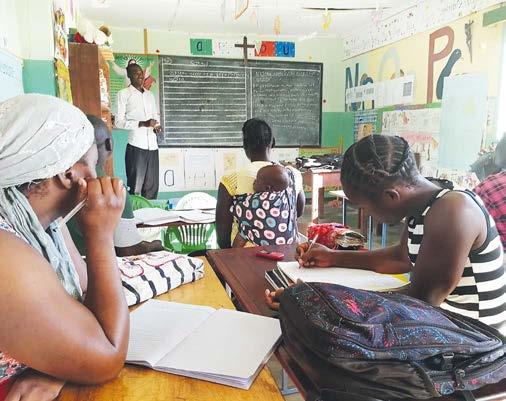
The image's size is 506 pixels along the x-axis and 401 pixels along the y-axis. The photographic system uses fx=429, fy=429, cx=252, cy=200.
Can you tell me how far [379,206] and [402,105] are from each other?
152 inches

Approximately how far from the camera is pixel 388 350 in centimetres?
67

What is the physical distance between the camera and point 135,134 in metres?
4.92

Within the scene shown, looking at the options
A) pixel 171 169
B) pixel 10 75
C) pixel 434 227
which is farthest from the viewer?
pixel 171 169

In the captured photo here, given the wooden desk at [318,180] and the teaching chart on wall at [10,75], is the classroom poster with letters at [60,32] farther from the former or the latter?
the wooden desk at [318,180]

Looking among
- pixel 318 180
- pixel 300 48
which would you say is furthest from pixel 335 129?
pixel 318 180

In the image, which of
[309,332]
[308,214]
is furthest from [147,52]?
[309,332]

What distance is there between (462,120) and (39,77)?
3.36m

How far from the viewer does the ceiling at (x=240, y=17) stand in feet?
14.2

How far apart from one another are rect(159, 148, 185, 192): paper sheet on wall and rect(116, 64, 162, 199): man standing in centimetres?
45

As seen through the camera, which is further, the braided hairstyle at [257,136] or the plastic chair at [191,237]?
the plastic chair at [191,237]

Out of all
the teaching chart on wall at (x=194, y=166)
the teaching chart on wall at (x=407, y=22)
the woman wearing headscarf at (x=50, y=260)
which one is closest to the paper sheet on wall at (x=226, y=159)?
the teaching chart on wall at (x=194, y=166)

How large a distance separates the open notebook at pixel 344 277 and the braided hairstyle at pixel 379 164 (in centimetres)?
24

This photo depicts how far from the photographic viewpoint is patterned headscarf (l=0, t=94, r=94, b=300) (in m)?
0.71

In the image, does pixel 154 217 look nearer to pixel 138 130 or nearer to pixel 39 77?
pixel 39 77
